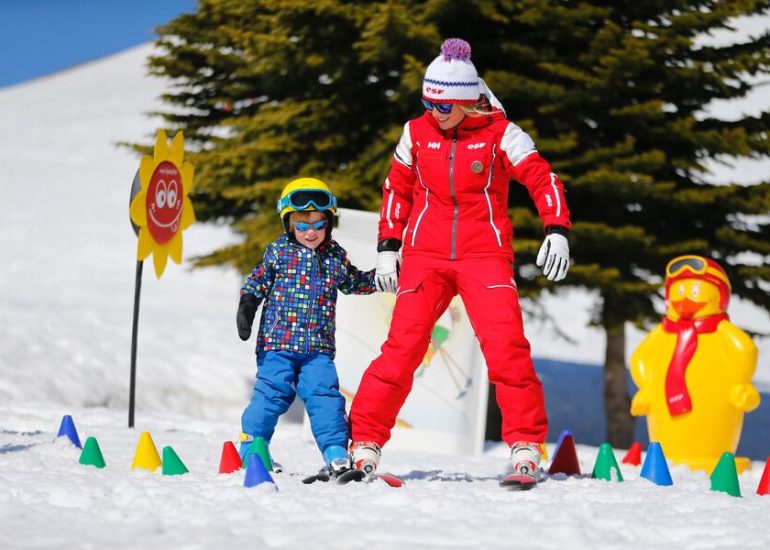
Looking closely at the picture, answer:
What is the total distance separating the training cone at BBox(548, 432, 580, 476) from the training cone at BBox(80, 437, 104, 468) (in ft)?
7.45

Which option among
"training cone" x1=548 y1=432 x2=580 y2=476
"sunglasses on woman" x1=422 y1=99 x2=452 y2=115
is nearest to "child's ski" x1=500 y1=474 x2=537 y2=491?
"training cone" x1=548 y1=432 x2=580 y2=476

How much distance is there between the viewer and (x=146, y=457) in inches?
196

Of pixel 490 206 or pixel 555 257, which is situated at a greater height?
pixel 490 206

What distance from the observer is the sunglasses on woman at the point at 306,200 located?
5.06m

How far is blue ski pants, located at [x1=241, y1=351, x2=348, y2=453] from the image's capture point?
494cm

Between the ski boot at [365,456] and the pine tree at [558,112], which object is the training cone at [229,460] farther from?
the pine tree at [558,112]

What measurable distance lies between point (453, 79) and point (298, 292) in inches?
50.1

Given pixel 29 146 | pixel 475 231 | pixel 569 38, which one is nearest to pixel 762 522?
pixel 475 231

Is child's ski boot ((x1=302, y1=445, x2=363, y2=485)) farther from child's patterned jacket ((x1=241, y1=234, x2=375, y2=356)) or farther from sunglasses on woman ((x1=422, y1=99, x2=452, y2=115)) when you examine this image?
sunglasses on woman ((x1=422, y1=99, x2=452, y2=115))

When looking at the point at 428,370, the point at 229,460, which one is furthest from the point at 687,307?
the point at 229,460

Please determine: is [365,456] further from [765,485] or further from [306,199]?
[765,485]

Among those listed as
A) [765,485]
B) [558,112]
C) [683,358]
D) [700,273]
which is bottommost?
[765,485]

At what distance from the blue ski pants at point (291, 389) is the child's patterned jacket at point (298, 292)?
0.06 metres

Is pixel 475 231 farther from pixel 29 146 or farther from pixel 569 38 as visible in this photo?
pixel 29 146
